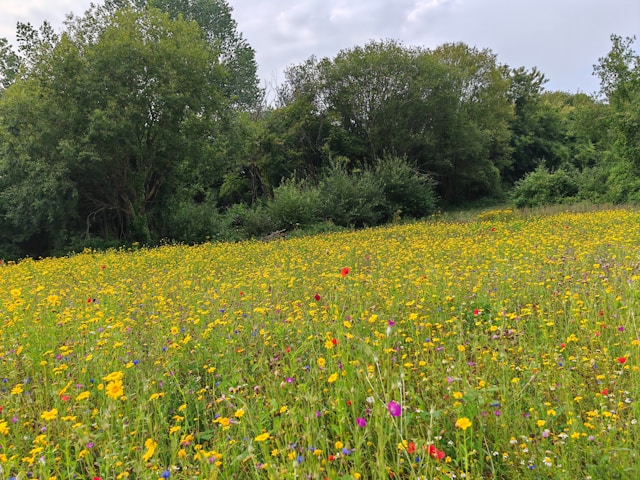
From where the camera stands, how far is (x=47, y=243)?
16.0 m

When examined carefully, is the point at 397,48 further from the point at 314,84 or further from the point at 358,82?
the point at 314,84

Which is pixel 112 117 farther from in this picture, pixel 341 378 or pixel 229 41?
pixel 229 41

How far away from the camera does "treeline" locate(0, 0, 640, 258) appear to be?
13.6 m

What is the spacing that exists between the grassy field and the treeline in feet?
33.5

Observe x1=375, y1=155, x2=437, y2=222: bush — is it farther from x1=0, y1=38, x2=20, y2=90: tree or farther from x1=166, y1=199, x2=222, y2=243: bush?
x1=0, y1=38, x2=20, y2=90: tree

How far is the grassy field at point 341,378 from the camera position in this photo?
1.70 m

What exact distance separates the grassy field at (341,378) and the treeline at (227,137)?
1022cm

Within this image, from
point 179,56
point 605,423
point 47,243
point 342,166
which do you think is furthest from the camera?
point 342,166

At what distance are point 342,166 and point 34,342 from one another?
2086 centimetres

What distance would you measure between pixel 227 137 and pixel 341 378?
636 inches

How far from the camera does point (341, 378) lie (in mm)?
2199

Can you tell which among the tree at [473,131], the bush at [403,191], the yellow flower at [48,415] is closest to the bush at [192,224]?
the bush at [403,191]

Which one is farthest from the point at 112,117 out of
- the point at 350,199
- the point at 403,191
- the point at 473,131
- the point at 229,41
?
the point at 229,41

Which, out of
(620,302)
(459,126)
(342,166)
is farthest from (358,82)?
(620,302)
